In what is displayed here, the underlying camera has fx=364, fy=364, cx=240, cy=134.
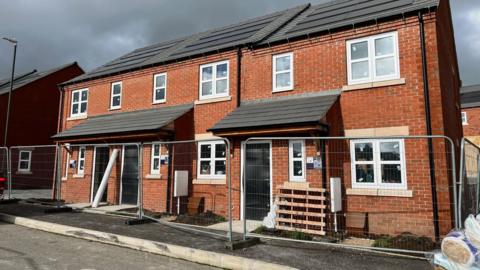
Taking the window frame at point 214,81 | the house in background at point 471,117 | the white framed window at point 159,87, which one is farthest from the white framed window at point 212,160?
the house in background at point 471,117

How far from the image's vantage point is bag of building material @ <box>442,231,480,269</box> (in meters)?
4.64

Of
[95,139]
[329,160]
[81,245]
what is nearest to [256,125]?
[329,160]

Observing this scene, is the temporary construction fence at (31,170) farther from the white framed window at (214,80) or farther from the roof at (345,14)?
the roof at (345,14)

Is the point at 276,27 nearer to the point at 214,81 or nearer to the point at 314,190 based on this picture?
the point at 214,81

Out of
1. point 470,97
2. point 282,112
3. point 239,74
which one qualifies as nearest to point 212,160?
point 239,74

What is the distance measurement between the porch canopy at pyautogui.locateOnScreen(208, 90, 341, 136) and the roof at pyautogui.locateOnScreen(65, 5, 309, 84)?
2534mm

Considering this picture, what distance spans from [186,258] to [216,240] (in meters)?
1.11

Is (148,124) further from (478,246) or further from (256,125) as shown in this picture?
(478,246)

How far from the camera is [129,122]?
14.2m

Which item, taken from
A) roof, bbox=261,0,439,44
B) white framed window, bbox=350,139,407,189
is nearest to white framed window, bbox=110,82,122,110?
roof, bbox=261,0,439,44

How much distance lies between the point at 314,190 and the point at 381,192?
64.9 inches

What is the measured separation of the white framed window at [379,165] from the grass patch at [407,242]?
1.51 meters

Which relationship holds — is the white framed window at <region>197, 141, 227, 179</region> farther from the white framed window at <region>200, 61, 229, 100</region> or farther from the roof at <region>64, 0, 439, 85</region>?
the roof at <region>64, 0, 439, 85</region>

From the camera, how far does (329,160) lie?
32.7ft
